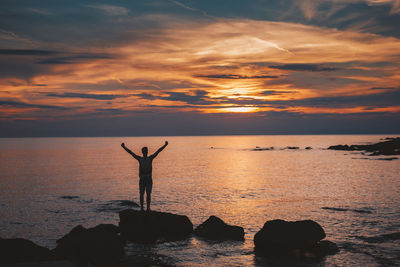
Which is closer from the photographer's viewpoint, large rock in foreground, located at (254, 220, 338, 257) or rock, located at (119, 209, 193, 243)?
large rock in foreground, located at (254, 220, 338, 257)

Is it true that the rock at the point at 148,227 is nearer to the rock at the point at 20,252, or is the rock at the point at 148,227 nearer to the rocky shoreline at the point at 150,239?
the rocky shoreline at the point at 150,239

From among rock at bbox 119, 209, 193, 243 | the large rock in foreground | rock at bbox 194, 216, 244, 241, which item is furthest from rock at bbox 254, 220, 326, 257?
rock at bbox 119, 209, 193, 243

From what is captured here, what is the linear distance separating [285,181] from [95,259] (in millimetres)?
37089

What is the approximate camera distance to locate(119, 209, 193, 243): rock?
702 inches

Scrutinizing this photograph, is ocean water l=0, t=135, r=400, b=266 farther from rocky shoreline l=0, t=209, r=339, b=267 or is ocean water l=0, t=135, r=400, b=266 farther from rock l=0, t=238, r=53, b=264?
rock l=0, t=238, r=53, b=264

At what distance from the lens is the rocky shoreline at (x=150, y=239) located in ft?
42.8

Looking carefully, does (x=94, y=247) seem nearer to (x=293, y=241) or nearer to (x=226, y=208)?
(x=293, y=241)

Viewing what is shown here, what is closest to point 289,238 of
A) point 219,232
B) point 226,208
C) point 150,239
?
point 219,232

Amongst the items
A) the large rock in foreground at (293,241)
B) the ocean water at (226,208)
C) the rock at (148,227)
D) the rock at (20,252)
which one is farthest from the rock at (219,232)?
the rock at (20,252)

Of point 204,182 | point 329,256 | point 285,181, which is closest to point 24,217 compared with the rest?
point 329,256

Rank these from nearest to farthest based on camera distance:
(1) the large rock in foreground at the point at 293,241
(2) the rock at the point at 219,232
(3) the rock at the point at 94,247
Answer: (3) the rock at the point at 94,247 < (1) the large rock in foreground at the point at 293,241 < (2) the rock at the point at 219,232

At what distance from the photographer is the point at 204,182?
4591cm

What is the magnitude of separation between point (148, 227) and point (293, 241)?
7.72 meters

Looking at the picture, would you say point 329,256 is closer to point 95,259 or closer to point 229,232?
point 229,232
